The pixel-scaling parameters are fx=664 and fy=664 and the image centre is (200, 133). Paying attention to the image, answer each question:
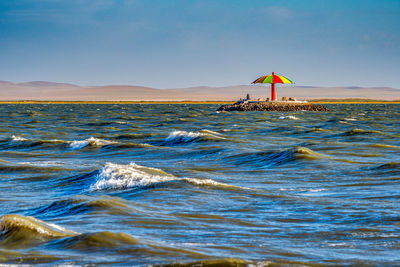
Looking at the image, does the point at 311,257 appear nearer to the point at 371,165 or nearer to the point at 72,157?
the point at 371,165

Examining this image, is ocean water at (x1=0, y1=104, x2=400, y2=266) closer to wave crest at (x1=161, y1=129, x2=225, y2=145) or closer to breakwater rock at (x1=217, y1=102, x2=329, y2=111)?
wave crest at (x1=161, y1=129, x2=225, y2=145)

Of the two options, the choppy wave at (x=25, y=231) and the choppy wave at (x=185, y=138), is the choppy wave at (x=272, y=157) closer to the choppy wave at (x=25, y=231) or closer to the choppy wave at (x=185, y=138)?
the choppy wave at (x=185, y=138)

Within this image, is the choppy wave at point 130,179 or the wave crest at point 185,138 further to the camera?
the wave crest at point 185,138

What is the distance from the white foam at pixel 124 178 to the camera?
54.4ft

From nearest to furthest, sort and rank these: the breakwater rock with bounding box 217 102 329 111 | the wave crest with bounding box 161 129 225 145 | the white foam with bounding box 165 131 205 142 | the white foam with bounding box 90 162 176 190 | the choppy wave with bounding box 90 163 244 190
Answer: the choppy wave with bounding box 90 163 244 190
the white foam with bounding box 90 162 176 190
the wave crest with bounding box 161 129 225 145
the white foam with bounding box 165 131 205 142
the breakwater rock with bounding box 217 102 329 111

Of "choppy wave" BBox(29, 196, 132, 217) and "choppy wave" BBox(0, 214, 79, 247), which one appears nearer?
"choppy wave" BBox(0, 214, 79, 247)

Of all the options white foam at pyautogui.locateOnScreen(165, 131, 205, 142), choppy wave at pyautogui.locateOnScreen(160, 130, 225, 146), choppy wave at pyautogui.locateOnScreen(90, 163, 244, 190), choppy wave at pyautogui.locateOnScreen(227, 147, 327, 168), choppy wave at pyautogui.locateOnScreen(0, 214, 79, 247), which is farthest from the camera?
white foam at pyautogui.locateOnScreen(165, 131, 205, 142)

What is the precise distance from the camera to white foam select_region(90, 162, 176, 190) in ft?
54.4

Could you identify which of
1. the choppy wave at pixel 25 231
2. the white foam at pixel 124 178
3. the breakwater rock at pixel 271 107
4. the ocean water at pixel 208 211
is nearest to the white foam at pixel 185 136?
the ocean water at pixel 208 211

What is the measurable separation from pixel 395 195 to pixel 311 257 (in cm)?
605

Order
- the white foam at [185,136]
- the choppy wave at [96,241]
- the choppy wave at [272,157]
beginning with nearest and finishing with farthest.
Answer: the choppy wave at [96,241] < the choppy wave at [272,157] < the white foam at [185,136]

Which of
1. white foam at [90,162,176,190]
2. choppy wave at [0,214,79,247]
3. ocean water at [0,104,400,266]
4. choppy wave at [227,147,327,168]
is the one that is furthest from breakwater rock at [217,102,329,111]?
choppy wave at [0,214,79,247]

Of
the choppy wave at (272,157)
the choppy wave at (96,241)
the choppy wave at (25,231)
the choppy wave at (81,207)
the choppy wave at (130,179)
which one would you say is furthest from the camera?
the choppy wave at (272,157)

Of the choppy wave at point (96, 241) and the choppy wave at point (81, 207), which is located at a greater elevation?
the choppy wave at point (96, 241)
